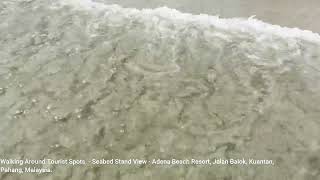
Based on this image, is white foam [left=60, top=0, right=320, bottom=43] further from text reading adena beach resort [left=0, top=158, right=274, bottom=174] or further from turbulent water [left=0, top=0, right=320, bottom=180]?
text reading adena beach resort [left=0, top=158, right=274, bottom=174]

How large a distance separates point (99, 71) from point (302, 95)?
1.49 ft

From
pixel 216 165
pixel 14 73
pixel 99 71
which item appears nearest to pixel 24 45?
pixel 14 73

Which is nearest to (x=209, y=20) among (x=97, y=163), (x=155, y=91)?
(x=155, y=91)

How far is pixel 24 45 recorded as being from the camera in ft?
3.56

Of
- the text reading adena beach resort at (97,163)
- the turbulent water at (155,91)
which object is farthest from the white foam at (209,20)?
the text reading adena beach resort at (97,163)

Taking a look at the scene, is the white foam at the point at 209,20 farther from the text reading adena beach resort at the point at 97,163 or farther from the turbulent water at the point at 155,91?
the text reading adena beach resort at the point at 97,163

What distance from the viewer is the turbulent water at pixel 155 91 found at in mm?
830

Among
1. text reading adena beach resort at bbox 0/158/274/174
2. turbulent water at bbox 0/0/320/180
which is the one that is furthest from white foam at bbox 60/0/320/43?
text reading adena beach resort at bbox 0/158/274/174

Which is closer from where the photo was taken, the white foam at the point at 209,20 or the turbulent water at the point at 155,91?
the turbulent water at the point at 155,91

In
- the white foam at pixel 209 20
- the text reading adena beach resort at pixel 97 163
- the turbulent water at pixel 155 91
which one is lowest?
the text reading adena beach resort at pixel 97 163

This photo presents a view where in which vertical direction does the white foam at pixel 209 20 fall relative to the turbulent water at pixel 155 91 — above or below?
above

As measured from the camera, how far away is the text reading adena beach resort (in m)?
0.81

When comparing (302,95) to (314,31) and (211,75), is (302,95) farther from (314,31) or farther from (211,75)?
(314,31)

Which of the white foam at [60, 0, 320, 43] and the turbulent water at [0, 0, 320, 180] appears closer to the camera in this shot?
the turbulent water at [0, 0, 320, 180]
